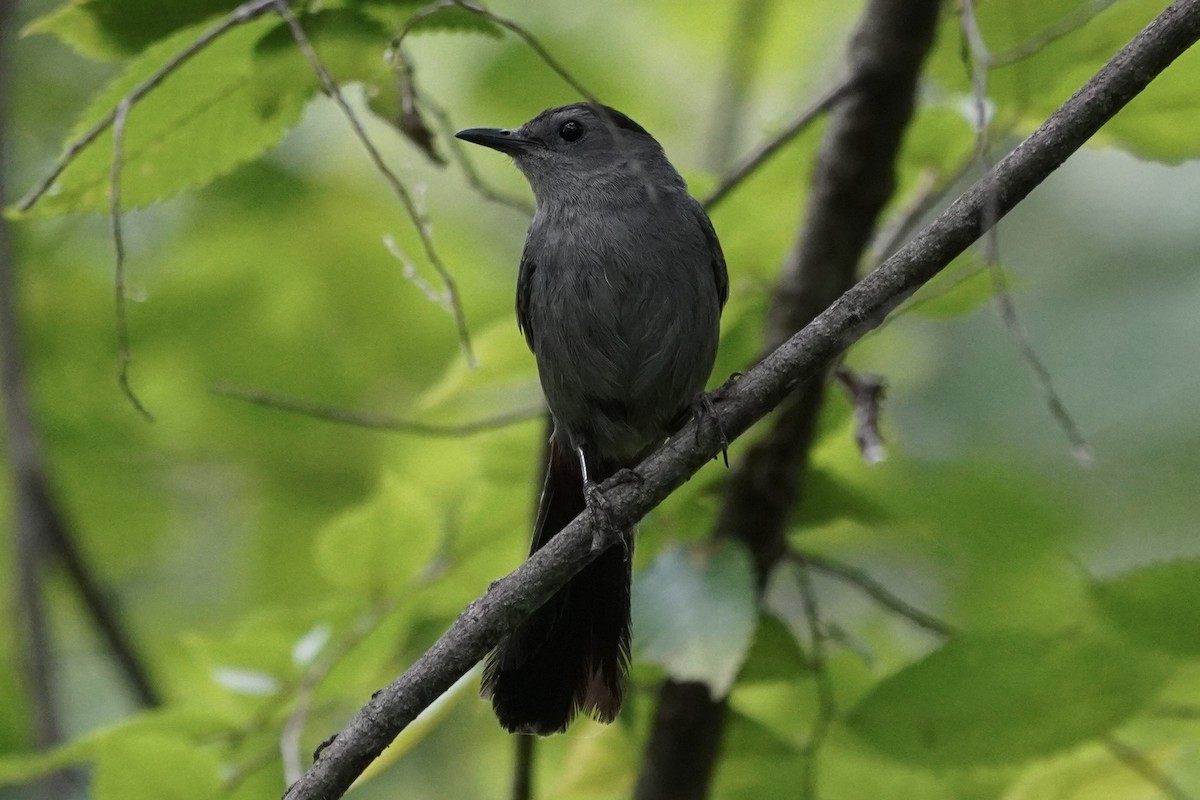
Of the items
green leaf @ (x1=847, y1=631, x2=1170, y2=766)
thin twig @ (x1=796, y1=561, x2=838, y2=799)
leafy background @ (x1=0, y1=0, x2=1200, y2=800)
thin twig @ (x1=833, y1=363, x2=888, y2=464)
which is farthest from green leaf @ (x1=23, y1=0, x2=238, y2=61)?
green leaf @ (x1=847, y1=631, x2=1170, y2=766)

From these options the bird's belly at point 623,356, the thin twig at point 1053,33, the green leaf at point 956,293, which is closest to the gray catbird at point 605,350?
the bird's belly at point 623,356

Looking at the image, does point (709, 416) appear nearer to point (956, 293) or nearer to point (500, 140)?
point (956, 293)

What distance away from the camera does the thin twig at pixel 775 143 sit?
347 centimetres

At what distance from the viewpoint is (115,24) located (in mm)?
2818

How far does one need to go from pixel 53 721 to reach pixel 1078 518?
341cm

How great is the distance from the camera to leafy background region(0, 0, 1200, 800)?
2.96m

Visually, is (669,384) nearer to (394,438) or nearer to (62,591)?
(394,438)

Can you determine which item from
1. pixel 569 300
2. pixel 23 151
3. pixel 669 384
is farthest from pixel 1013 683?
pixel 23 151

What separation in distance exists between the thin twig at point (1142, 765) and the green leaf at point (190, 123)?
236cm

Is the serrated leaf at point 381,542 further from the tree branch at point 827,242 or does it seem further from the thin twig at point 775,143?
the thin twig at point 775,143

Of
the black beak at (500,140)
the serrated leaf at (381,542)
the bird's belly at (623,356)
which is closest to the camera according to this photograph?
the serrated leaf at (381,542)

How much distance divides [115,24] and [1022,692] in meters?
2.41

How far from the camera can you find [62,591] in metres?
6.23

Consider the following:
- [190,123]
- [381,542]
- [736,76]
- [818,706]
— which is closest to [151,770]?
[381,542]
